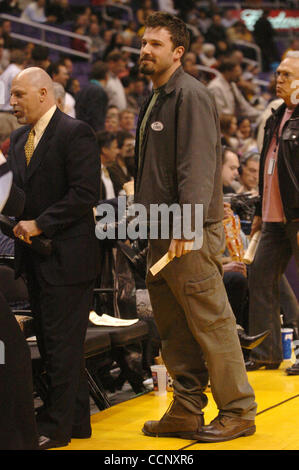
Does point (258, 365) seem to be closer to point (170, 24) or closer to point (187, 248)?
point (187, 248)

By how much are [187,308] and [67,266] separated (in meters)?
0.58

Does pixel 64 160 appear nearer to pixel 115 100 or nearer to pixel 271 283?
pixel 271 283

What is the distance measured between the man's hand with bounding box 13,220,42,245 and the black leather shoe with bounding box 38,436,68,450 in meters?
0.88

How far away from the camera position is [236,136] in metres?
11.7

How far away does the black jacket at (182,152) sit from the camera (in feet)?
13.1

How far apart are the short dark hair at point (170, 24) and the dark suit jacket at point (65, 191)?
569mm

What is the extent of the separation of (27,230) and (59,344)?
541 millimetres

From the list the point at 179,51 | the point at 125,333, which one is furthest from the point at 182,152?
the point at 125,333

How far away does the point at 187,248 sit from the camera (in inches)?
157

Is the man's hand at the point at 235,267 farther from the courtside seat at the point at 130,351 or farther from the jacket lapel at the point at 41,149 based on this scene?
the jacket lapel at the point at 41,149
